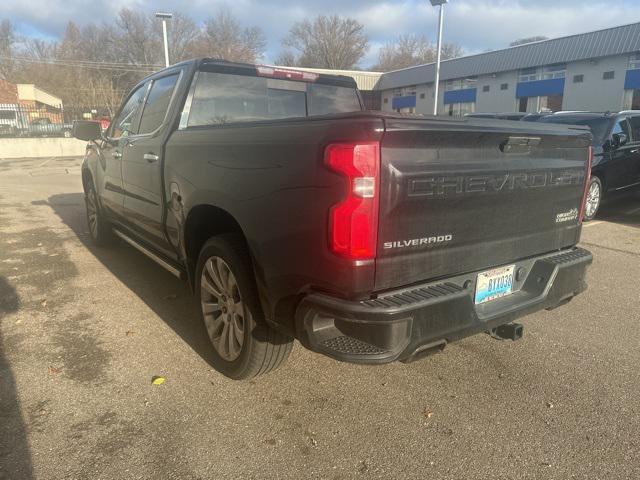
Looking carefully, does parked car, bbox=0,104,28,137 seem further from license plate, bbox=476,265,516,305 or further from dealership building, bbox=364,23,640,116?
license plate, bbox=476,265,516,305

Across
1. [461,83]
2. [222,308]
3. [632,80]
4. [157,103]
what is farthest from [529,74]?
[222,308]

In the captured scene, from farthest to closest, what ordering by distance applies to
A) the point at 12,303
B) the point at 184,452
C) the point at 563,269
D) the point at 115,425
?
the point at 12,303 → the point at 563,269 → the point at 115,425 → the point at 184,452

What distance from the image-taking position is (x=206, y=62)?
3.80 metres

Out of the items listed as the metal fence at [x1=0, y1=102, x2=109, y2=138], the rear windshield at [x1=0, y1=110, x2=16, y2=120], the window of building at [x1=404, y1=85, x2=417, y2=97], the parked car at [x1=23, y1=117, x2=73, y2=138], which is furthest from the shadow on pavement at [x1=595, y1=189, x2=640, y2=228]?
the window of building at [x1=404, y1=85, x2=417, y2=97]

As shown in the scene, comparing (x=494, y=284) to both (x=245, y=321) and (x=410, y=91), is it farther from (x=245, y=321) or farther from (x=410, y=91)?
(x=410, y=91)

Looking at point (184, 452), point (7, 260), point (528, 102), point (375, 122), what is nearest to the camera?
point (375, 122)

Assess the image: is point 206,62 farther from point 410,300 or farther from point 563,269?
point 563,269

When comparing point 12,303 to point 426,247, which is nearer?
point 426,247

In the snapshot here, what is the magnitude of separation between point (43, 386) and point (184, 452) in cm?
117

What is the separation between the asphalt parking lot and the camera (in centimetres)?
234

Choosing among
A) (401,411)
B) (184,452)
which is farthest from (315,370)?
(184,452)

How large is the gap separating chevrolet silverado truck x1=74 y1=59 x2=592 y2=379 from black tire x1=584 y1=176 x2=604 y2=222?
18.1ft

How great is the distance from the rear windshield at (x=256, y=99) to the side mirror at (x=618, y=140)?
18.1 feet

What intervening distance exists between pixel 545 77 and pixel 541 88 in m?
0.71
